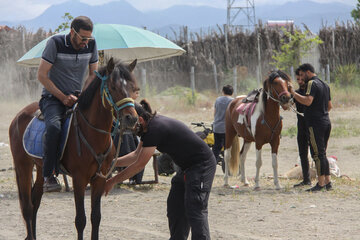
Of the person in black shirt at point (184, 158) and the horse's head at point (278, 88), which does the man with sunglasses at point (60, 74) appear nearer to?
the person in black shirt at point (184, 158)

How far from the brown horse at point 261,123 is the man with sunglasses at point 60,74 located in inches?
166

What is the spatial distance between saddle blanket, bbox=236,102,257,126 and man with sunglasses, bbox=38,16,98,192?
4.66 m

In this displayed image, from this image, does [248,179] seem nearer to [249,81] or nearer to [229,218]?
[229,218]

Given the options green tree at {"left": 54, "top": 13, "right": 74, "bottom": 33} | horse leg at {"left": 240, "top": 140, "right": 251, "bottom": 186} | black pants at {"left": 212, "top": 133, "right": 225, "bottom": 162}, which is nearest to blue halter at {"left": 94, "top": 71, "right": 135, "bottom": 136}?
horse leg at {"left": 240, "top": 140, "right": 251, "bottom": 186}

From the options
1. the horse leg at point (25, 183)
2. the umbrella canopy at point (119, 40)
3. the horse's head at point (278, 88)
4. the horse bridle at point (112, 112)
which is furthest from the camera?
the umbrella canopy at point (119, 40)

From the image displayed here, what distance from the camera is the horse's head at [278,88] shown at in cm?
918

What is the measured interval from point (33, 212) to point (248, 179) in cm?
571

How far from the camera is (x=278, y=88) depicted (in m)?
9.34

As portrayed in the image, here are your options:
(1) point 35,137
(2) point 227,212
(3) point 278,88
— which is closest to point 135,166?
(1) point 35,137

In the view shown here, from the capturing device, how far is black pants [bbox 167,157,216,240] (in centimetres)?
497

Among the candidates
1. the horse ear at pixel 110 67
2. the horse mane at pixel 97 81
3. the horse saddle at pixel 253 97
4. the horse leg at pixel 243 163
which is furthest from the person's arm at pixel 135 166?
the horse leg at pixel 243 163

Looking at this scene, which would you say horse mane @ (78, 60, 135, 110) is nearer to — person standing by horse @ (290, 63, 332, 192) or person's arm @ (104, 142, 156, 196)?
person's arm @ (104, 142, 156, 196)

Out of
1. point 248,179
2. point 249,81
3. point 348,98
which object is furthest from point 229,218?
point 249,81

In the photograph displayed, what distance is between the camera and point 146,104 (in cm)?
508
